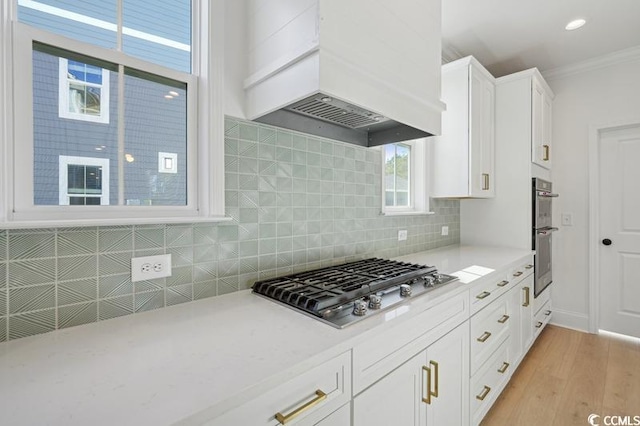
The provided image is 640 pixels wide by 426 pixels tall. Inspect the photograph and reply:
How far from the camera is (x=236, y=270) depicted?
1.36 m

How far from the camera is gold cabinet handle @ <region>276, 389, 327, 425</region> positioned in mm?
718

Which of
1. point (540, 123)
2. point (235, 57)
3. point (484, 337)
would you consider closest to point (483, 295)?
point (484, 337)

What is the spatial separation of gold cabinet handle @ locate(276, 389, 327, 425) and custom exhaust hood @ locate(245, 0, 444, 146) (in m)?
0.97

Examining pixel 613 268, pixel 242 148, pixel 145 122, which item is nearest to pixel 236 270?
pixel 242 148

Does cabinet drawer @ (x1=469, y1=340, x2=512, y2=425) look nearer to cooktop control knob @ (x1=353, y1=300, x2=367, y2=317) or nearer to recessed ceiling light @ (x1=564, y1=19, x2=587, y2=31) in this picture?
cooktop control knob @ (x1=353, y1=300, x2=367, y2=317)

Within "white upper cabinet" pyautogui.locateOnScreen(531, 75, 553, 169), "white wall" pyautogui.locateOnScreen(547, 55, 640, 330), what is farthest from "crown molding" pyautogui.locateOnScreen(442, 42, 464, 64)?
"white wall" pyautogui.locateOnScreen(547, 55, 640, 330)

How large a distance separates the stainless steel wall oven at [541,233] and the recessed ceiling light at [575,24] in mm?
1229

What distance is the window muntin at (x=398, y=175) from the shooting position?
2432 millimetres

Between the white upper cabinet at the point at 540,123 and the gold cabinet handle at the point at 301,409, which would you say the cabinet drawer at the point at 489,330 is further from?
the white upper cabinet at the point at 540,123

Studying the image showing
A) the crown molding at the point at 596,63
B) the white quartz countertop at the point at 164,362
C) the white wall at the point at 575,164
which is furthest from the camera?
the white wall at the point at 575,164

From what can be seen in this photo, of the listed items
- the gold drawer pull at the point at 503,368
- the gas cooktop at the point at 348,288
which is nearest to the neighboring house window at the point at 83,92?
the gas cooktop at the point at 348,288

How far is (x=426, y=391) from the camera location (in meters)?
1.25

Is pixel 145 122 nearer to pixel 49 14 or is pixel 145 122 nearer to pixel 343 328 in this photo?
pixel 49 14

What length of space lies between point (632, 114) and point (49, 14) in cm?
425
